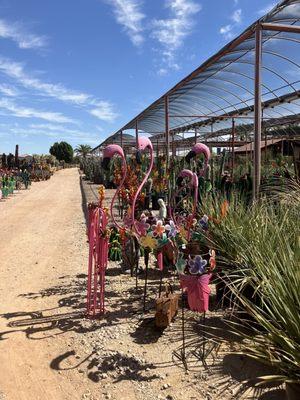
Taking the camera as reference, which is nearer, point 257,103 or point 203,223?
point 203,223

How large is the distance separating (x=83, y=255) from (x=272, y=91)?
773 cm

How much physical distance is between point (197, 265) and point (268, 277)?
0.50 meters

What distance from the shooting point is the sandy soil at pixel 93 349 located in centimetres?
294

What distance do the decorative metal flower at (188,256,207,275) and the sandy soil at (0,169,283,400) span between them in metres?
0.58

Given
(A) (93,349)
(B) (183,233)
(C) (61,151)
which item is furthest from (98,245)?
(C) (61,151)

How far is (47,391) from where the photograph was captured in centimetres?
296

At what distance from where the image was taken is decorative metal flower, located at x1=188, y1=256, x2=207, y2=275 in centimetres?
320

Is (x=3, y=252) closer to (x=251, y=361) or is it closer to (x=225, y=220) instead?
(x=225, y=220)

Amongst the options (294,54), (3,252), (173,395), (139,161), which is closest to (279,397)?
(173,395)

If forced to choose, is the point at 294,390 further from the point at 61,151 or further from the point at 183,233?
the point at 61,151

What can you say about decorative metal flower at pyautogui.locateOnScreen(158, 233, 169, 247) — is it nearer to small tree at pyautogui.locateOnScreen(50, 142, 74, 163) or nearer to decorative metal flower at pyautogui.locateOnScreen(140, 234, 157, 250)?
decorative metal flower at pyautogui.locateOnScreen(140, 234, 157, 250)

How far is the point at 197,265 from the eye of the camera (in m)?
3.21

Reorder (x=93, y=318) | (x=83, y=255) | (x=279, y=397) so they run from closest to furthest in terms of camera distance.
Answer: (x=279, y=397), (x=93, y=318), (x=83, y=255)

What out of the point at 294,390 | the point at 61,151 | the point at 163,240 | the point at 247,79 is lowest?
the point at 294,390
